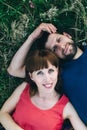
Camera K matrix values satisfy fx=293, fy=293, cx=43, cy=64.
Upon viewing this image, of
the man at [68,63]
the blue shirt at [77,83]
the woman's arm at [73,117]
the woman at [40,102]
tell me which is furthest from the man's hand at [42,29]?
the woman's arm at [73,117]

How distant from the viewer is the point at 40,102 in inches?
83.6

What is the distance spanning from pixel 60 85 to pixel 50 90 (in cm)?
18

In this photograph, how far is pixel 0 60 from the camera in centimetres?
234

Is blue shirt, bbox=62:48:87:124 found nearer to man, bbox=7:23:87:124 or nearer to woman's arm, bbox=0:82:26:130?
man, bbox=7:23:87:124

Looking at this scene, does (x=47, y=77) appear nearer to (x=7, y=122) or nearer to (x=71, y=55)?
(x=71, y=55)

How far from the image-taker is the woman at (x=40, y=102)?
6.59ft

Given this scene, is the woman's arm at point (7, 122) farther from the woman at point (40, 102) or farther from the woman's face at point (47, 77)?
the woman's face at point (47, 77)

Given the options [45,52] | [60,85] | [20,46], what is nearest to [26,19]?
[20,46]

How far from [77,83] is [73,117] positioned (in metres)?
0.24

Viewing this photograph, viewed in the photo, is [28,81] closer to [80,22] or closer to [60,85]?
[60,85]

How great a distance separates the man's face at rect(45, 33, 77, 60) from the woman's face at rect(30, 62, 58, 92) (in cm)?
16

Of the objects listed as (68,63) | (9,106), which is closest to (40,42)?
(68,63)

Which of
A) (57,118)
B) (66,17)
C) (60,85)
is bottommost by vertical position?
(57,118)

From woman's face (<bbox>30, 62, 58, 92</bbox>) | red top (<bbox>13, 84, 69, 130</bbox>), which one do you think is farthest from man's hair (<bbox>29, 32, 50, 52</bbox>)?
red top (<bbox>13, 84, 69, 130</bbox>)
